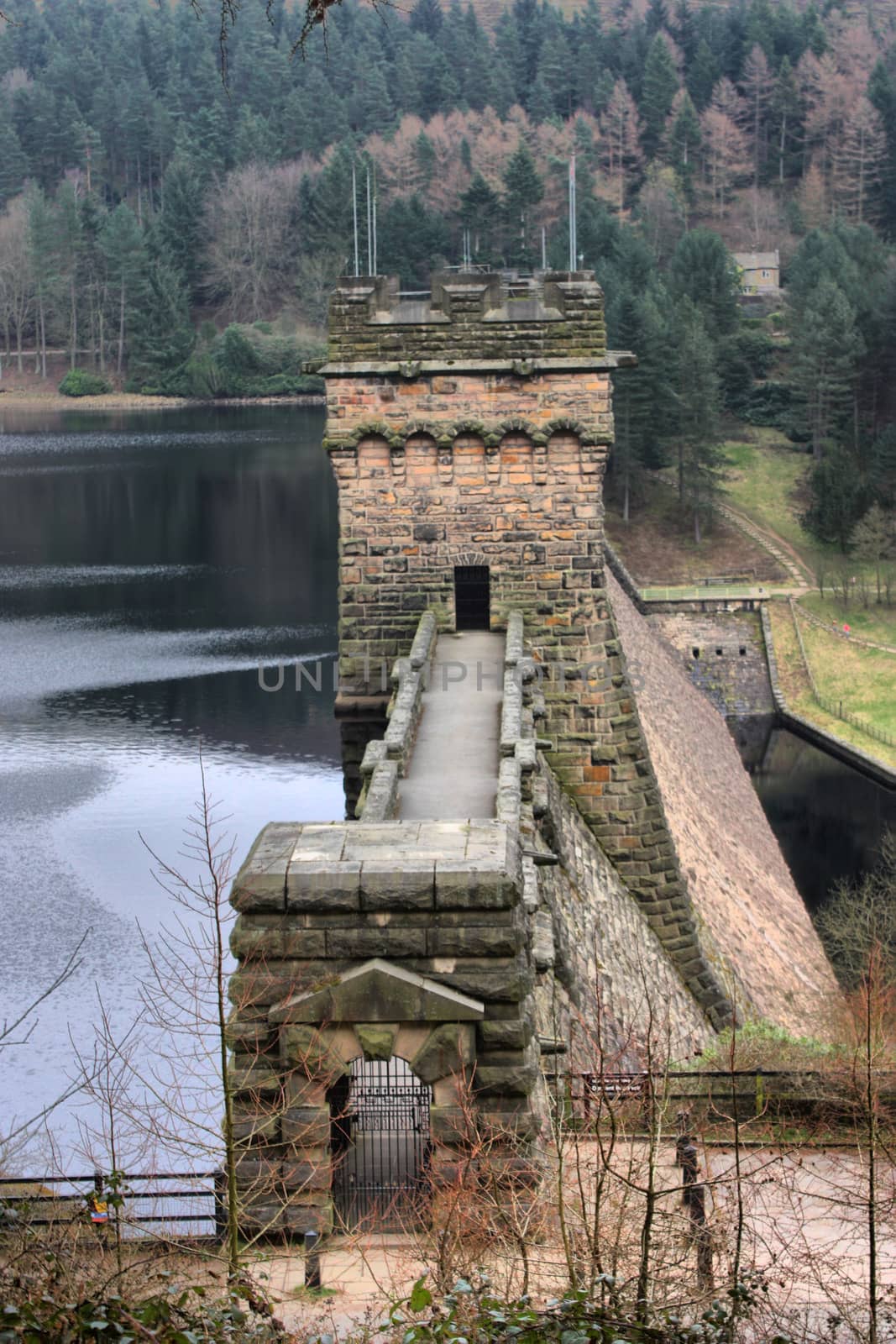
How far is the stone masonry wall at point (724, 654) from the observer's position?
67562mm

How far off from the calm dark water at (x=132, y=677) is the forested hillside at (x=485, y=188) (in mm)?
19701

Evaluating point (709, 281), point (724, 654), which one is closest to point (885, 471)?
point (724, 654)

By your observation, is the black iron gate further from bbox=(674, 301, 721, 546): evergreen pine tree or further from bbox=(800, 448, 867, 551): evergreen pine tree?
bbox=(674, 301, 721, 546): evergreen pine tree

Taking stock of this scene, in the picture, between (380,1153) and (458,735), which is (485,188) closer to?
(458,735)

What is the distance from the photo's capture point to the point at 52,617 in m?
62.4

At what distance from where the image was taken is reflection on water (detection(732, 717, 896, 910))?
4697cm

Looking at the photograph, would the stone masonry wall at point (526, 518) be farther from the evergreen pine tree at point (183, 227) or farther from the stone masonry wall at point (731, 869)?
the evergreen pine tree at point (183, 227)

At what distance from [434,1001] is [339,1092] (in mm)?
1810

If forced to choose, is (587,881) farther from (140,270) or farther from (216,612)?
(140,270)

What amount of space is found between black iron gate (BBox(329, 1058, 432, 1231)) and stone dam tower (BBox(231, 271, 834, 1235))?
34 mm

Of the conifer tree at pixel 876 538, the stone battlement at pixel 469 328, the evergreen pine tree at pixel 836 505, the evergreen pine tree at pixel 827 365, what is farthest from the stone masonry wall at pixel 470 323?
the evergreen pine tree at pixel 827 365

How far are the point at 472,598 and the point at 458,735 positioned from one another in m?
5.13

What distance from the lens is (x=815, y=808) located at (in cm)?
5303

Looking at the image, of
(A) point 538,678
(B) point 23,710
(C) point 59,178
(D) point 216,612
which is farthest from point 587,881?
(C) point 59,178
